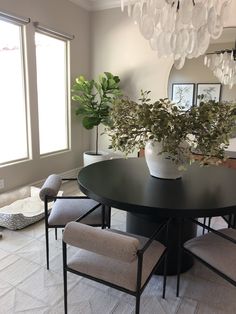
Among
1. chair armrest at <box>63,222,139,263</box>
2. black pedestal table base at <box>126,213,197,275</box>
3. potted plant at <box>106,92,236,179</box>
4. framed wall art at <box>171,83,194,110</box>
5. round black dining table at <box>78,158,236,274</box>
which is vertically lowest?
black pedestal table base at <box>126,213,197,275</box>

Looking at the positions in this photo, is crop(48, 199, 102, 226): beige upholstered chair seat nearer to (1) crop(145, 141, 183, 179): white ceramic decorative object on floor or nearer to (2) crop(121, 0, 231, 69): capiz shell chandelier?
(1) crop(145, 141, 183, 179): white ceramic decorative object on floor

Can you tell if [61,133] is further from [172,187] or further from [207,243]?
[207,243]

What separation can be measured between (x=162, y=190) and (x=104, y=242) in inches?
24.2

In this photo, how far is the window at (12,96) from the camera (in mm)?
3268

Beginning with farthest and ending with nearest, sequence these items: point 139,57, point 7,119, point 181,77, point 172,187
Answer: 1. point 139,57
2. point 181,77
3. point 7,119
4. point 172,187

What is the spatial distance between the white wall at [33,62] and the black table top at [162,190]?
1.82 m

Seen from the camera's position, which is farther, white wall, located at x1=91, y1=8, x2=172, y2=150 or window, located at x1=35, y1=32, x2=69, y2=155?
white wall, located at x1=91, y1=8, x2=172, y2=150

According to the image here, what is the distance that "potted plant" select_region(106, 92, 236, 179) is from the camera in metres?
1.61

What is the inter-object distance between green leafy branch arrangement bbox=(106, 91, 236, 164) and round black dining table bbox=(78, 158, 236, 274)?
23 centimetres

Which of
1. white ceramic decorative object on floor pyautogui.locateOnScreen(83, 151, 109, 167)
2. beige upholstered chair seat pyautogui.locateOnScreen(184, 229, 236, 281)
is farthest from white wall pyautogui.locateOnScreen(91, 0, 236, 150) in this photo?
beige upholstered chair seat pyautogui.locateOnScreen(184, 229, 236, 281)

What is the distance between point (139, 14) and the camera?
2.05 meters

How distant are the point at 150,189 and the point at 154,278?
2.50 ft

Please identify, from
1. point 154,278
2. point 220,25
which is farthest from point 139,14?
point 154,278

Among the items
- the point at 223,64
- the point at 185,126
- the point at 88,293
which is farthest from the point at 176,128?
the point at 223,64
